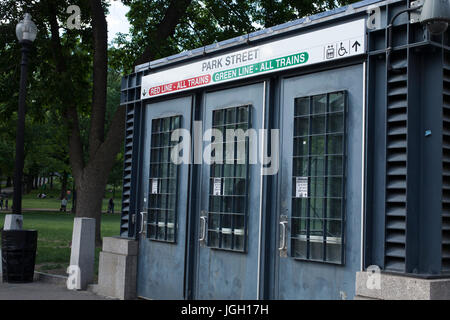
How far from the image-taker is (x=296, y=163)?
729cm

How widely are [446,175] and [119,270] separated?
5722mm

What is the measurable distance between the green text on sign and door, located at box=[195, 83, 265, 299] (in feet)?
0.63

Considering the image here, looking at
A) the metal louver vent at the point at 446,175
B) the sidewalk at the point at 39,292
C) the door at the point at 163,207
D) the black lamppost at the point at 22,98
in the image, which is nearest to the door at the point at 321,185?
the metal louver vent at the point at 446,175

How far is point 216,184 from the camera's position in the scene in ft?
27.9

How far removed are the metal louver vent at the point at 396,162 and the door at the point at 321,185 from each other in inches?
15.6

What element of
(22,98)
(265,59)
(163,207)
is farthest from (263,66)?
(22,98)

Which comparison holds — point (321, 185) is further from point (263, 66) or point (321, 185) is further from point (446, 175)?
point (263, 66)

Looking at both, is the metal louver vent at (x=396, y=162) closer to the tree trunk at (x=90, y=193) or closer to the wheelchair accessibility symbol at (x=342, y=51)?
the wheelchair accessibility symbol at (x=342, y=51)
